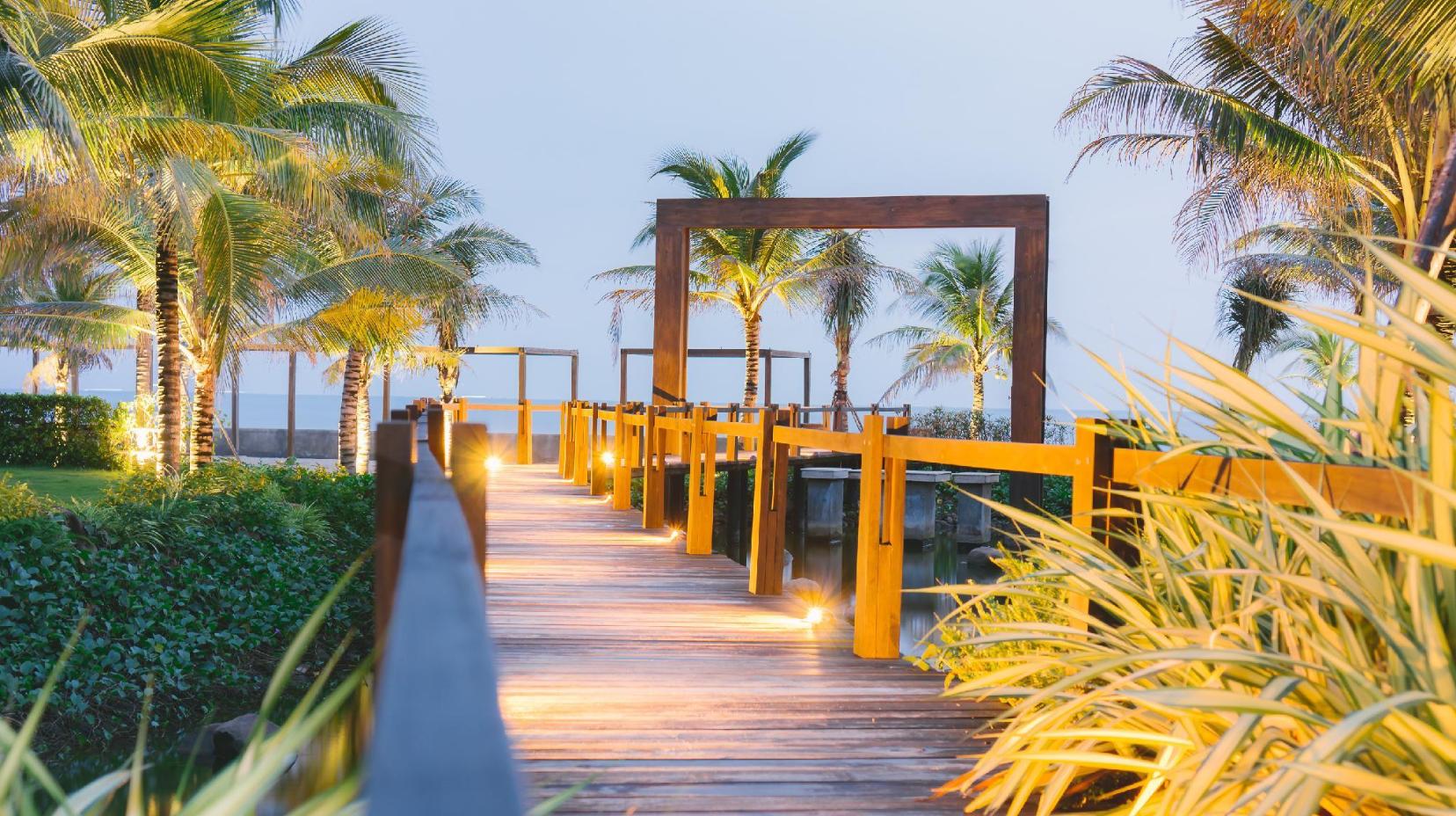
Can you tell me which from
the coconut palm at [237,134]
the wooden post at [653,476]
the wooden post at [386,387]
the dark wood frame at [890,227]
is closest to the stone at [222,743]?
Result: the wooden post at [653,476]

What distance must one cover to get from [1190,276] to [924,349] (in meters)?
13.5

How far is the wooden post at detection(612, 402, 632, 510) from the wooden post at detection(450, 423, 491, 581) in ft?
27.9

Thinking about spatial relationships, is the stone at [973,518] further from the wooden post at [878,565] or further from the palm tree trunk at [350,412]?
the wooden post at [878,565]

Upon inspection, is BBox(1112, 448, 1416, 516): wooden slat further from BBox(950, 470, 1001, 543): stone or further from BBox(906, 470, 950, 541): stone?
BBox(950, 470, 1001, 543): stone

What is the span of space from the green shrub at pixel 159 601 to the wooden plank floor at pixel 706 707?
8.30 feet

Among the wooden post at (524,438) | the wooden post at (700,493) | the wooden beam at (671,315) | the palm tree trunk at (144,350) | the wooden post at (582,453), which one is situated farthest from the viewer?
the wooden post at (524,438)

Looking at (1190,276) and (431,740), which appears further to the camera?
(1190,276)

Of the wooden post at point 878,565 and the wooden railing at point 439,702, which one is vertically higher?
the wooden railing at point 439,702

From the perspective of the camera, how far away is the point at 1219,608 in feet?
8.54

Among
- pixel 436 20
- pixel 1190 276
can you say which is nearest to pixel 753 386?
pixel 1190 276

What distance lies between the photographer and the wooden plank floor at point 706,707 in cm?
285

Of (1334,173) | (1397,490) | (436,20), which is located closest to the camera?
(1397,490)

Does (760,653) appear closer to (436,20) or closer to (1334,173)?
(1334,173)

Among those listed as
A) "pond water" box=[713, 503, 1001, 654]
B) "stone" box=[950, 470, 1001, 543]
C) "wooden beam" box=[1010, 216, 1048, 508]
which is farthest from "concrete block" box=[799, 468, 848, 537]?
"wooden beam" box=[1010, 216, 1048, 508]
